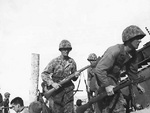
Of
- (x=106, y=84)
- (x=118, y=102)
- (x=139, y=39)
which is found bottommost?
(x=118, y=102)

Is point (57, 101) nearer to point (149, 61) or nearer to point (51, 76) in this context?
point (51, 76)

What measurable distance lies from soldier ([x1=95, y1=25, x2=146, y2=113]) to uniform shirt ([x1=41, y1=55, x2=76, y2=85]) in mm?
2001

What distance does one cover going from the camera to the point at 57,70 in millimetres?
5797

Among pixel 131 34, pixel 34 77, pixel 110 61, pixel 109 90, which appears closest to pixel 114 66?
pixel 110 61

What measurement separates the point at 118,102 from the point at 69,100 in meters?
2.06

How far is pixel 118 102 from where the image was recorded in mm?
3885

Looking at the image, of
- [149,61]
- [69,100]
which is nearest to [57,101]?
[69,100]

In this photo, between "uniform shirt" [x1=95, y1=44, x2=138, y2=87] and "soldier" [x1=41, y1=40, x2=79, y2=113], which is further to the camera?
"soldier" [x1=41, y1=40, x2=79, y2=113]

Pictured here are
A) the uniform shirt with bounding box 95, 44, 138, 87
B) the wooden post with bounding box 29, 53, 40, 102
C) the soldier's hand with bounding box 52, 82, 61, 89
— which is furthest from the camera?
the wooden post with bounding box 29, 53, 40, 102

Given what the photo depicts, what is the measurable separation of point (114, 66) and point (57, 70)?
89.0 inches

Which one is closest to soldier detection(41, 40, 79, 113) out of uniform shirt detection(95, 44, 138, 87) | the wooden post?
uniform shirt detection(95, 44, 138, 87)

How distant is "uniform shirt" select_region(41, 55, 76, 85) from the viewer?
5785 mm

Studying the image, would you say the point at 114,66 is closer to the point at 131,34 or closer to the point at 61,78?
the point at 131,34

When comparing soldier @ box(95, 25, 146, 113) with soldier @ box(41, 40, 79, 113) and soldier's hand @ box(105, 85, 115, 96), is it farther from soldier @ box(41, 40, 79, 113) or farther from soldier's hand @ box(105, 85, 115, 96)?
soldier @ box(41, 40, 79, 113)
